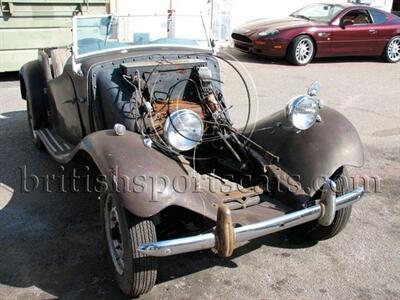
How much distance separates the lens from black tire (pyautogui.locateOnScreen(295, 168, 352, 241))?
3.45 metres

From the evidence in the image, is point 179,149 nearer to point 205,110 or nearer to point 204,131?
→ point 204,131

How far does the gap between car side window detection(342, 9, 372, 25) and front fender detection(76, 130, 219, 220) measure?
9.28 m

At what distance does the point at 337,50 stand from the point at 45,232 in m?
9.15

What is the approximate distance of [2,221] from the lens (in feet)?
12.5

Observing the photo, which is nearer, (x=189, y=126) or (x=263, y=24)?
(x=189, y=126)

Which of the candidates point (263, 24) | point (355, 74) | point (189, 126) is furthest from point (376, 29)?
point (189, 126)

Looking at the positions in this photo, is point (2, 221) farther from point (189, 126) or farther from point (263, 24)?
point (263, 24)

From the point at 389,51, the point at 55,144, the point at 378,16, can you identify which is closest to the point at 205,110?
the point at 55,144

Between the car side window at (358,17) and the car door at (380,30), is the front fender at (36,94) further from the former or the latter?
the car door at (380,30)

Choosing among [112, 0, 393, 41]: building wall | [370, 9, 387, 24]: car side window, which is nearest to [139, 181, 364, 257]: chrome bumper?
[112, 0, 393, 41]: building wall

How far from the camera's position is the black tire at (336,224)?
3.45 m

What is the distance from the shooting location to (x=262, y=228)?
9.07 feet

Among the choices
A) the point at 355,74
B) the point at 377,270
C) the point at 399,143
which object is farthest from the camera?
the point at 355,74

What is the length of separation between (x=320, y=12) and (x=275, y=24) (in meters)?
1.36
